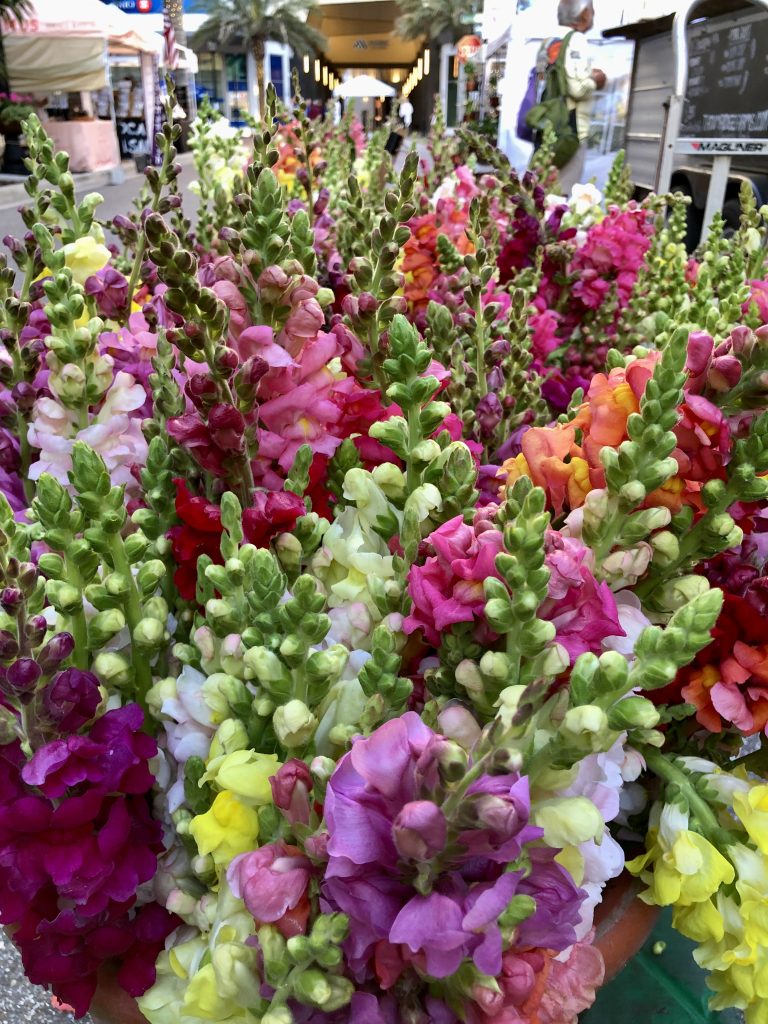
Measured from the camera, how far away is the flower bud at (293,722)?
356 mm

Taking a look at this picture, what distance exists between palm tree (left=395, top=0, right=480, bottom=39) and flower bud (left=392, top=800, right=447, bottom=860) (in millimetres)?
25128

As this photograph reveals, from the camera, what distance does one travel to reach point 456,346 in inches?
29.9

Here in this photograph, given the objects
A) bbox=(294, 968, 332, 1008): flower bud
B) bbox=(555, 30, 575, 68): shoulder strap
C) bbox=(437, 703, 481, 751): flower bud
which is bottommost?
bbox=(294, 968, 332, 1008): flower bud

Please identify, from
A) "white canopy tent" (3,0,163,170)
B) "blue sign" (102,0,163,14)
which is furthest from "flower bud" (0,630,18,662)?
"blue sign" (102,0,163,14)

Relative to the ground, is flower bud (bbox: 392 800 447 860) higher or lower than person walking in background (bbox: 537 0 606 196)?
lower

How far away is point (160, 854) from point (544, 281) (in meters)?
0.87

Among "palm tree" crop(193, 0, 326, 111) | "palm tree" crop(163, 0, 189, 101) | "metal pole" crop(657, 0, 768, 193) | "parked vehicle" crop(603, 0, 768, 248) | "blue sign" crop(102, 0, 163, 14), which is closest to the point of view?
"palm tree" crop(163, 0, 189, 101)

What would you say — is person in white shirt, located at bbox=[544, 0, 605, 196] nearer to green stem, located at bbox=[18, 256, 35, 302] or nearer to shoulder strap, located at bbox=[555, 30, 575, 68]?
shoulder strap, located at bbox=[555, 30, 575, 68]

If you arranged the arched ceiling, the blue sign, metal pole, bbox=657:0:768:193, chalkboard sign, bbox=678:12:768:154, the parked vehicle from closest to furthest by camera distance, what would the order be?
metal pole, bbox=657:0:768:193 → chalkboard sign, bbox=678:12:768:154 → the parked vehicle → the blue sign → the arched ceiling

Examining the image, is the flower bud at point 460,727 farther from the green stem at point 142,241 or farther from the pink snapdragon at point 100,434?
the green stem at point 142,241

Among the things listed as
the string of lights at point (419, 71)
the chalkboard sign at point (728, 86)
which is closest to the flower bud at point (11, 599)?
the chalkboard sign at point (728, 86)

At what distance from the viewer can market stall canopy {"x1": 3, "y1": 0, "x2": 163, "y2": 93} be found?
11.1 meters

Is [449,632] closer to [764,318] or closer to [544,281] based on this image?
[764,318]

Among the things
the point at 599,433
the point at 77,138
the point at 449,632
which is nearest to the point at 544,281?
the point at 599,433
